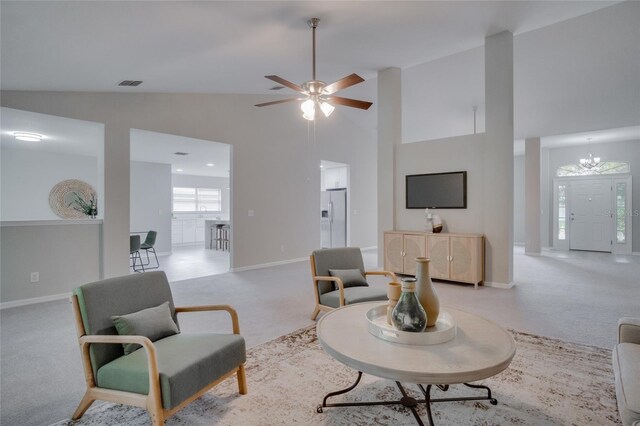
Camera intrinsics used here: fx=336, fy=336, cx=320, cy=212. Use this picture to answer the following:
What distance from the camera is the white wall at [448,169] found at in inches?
203

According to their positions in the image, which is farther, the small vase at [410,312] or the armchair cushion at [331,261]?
the armchair cushion at [331,261]

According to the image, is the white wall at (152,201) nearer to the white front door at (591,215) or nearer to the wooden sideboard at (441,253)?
the wooden sideboard at (441,253)

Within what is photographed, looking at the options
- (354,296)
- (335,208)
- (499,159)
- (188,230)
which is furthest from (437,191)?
(188,230)

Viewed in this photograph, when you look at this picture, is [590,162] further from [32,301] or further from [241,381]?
[32,301]

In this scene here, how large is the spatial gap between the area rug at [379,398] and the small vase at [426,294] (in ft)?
1.87

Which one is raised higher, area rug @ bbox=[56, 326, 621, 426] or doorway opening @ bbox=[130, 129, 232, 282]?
doorway opening @ bbox=[130, 129, 232, 282]

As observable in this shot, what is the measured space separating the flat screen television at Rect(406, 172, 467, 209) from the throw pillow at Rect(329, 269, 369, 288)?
267 centimetres

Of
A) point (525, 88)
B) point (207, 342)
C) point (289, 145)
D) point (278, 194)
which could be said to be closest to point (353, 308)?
point (207, 342)

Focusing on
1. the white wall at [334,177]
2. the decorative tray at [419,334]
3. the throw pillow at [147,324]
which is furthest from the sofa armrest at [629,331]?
the white wall at [334,177]

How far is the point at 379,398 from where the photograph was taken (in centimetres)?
204

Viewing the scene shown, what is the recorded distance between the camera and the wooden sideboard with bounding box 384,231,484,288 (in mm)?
4867

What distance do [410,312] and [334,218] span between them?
7356 mm

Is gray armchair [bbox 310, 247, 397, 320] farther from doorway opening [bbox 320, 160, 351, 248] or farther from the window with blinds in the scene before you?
the window with blinds

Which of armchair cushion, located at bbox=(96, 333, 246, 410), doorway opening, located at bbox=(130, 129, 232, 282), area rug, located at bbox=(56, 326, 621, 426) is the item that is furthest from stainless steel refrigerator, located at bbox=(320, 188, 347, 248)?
armchair cushion, located at bbox=(96, 333, 246, 410)
